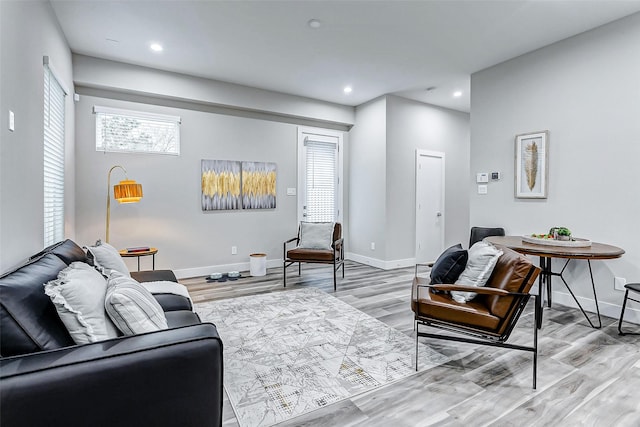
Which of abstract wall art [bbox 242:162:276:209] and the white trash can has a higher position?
abstract wall art [bbox 242:162:276:209]

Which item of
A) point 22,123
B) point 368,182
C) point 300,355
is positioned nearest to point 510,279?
point 300,355

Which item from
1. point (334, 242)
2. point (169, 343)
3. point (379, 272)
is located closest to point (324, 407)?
point (169, 343)

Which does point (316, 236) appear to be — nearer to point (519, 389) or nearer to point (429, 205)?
point (429, 205)

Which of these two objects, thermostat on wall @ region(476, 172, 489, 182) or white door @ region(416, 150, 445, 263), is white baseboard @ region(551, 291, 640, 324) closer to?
thermostat on wall @ region(476, 172, 489, 182)

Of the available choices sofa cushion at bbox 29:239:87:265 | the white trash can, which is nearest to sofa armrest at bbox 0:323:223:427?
sofa cushion at bbox 29:239:87:265

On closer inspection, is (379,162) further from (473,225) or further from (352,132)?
(473,225)

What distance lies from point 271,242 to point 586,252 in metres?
4.09

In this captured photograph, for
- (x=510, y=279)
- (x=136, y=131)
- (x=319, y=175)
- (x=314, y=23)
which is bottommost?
(x=510, y=279)

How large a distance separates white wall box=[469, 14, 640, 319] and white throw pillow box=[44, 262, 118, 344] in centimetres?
417

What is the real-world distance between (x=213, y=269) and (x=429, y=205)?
3.91m

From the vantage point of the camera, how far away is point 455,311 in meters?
2.07

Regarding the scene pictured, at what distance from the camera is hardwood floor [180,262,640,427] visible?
1683 millimetres

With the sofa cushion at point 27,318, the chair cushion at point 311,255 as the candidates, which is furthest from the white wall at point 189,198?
the sofa cushion at point 27,318

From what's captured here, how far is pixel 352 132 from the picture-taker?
5996 millimetres
